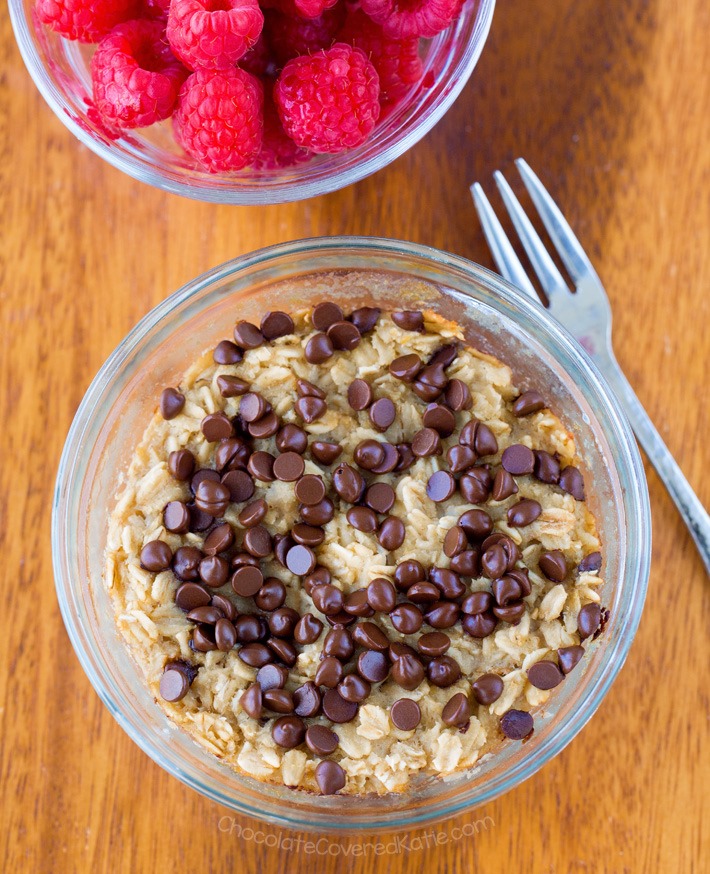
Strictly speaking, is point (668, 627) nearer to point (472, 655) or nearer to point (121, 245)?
point (472, 655)

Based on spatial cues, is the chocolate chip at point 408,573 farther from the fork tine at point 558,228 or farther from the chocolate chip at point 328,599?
the fork tine at point 558,228

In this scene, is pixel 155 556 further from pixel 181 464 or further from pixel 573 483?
pixel 573 483

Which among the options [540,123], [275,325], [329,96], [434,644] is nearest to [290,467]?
[275,325]

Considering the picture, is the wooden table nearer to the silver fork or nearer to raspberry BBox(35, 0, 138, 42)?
the silver fork

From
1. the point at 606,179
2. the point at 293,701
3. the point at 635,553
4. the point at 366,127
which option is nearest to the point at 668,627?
the point at 635,553

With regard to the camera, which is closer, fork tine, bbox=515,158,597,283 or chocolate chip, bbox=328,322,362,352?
chocolate chip, bbox=328,322,362,352

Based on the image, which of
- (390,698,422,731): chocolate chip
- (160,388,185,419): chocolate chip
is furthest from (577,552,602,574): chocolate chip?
(160,388,185,419): chocolate chip

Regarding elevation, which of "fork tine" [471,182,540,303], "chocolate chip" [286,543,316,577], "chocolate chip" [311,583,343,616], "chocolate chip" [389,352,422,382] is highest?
"fork tine" [471,182,540,303]
